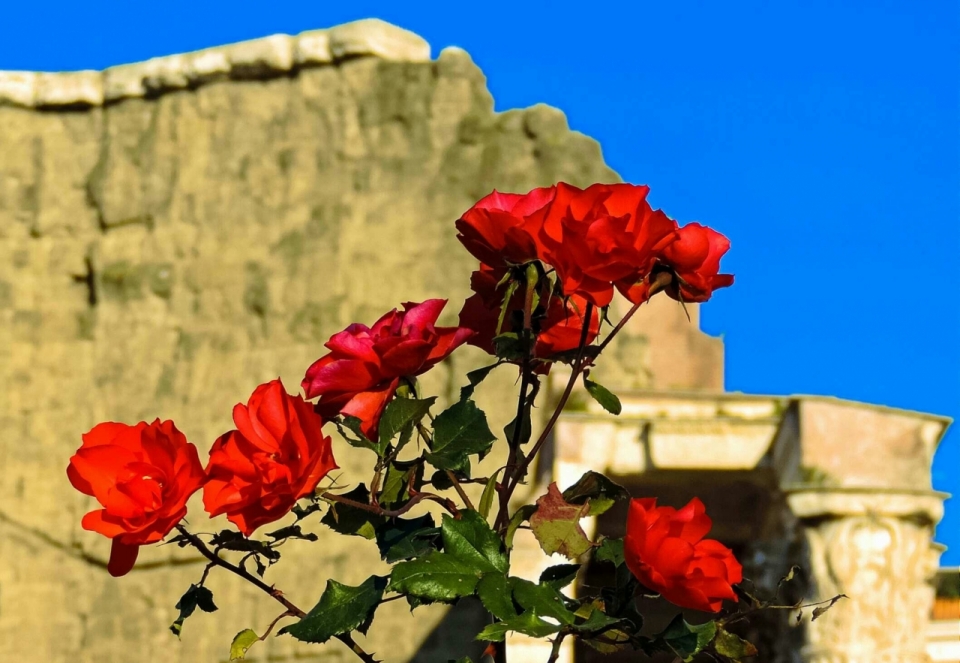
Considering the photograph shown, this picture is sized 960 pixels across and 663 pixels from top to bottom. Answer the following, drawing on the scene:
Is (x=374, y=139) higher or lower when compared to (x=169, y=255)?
higher

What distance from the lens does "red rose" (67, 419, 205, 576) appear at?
3.57ft

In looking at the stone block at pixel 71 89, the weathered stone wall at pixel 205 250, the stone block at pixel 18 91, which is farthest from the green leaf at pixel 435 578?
the stone block at pixel 18 91

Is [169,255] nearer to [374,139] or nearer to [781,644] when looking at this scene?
[374,139]

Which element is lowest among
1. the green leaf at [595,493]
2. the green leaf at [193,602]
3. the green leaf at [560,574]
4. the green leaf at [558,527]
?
the green leaf at [193,602]

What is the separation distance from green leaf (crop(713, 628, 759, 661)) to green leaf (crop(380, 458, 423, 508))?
1.08 feet

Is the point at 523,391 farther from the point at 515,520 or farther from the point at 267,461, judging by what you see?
the point at 267,461

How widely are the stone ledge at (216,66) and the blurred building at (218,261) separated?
0.06 ft

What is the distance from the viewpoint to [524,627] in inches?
39.9

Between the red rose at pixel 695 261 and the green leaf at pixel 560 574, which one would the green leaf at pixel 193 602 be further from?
the red rose at pixel 695 261

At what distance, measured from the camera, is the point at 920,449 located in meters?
4.45

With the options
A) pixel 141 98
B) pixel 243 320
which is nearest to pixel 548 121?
pixel 243 320

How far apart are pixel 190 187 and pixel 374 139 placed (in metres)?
1.79

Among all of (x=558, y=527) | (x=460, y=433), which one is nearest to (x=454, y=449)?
(x=460, y=433)

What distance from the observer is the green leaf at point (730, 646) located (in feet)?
3.87
